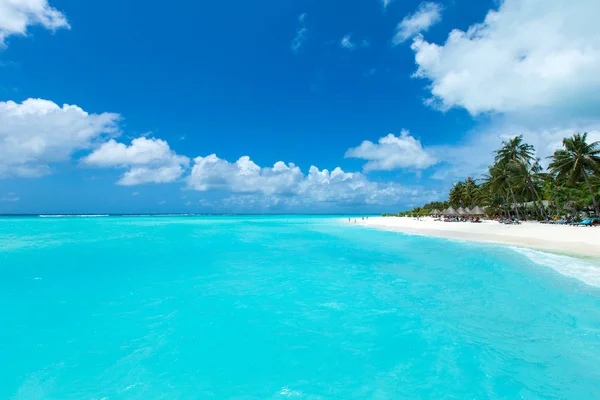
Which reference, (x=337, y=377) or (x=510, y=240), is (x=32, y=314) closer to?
(x=337, y=377)

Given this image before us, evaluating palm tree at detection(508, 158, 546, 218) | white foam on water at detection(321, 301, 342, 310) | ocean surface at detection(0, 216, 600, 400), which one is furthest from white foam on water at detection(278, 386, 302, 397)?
palm tree at detection(508, 158, 546, 218)

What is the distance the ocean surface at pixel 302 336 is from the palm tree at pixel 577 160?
81.3ft

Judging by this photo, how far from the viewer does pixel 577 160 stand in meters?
28.1

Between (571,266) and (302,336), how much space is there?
43.1 ft

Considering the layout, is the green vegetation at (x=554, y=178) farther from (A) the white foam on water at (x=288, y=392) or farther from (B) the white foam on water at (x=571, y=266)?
(A) the white foam on water at (x=288, y=392)

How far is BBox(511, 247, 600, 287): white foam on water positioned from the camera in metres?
10.3

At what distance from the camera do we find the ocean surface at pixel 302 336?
430 cm

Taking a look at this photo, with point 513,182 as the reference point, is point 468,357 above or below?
below

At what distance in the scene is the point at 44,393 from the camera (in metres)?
4.14

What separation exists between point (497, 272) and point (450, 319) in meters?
6.63

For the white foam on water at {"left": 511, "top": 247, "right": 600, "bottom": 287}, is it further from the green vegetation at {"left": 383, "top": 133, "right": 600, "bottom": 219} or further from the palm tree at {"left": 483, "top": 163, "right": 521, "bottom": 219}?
the palm tree at {"left": 483, "top": 163, "right": 521, "bottom": 219}

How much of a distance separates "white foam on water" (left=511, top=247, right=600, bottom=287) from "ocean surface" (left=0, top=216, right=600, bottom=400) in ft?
0.72

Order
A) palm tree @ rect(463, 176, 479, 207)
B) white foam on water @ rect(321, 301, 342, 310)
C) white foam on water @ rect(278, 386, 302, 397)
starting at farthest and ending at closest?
palm tree @ rect(463, 176, 479, 207)
white foam on water @ rect(321, 301, 342, 310)
white foam on water @ rect(278, 386, 302, 397)

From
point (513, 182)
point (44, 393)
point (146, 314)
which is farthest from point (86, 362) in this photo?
point (513, 182)
